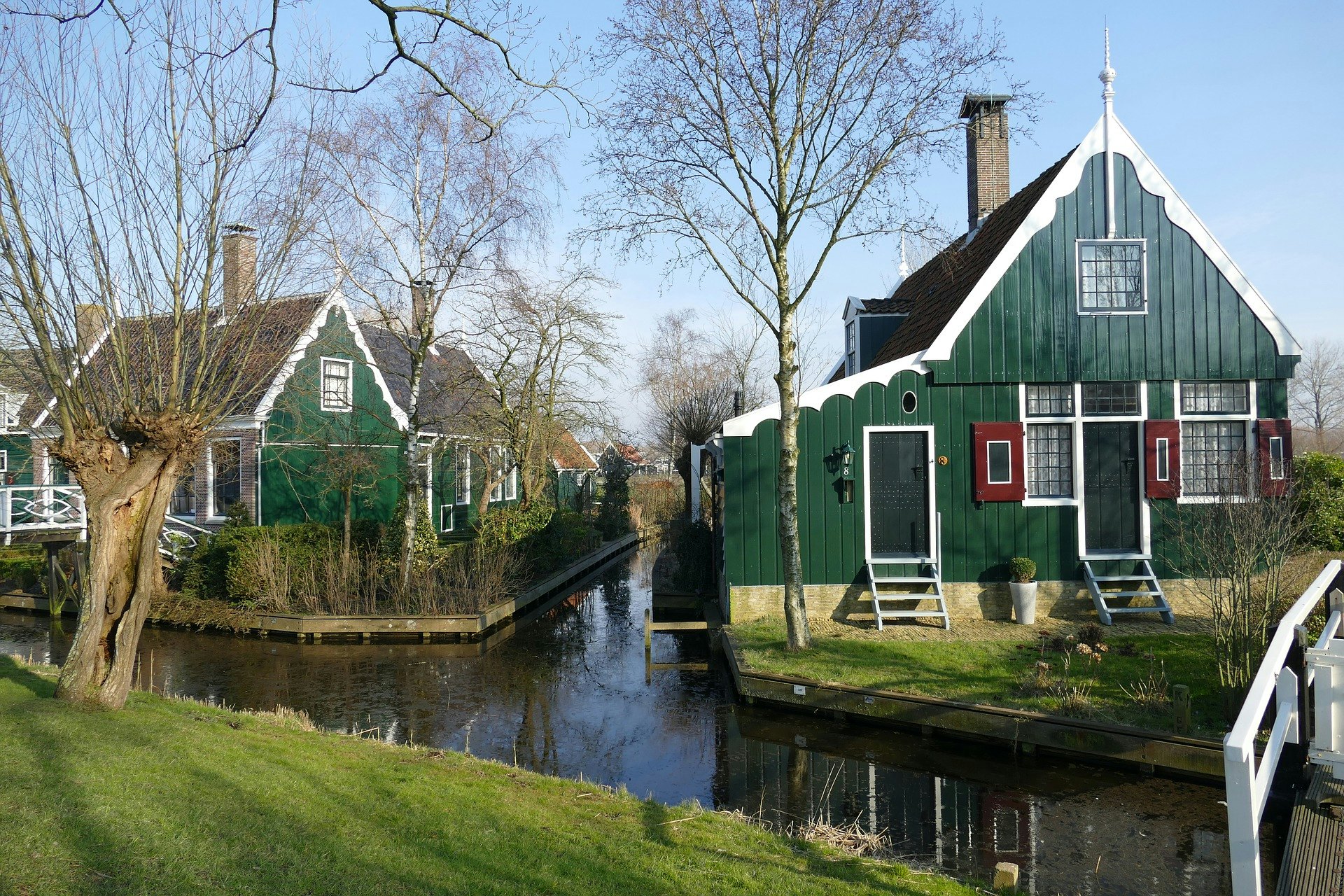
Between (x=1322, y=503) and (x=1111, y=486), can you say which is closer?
(x=1111, y=486)

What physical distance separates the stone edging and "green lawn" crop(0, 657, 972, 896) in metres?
3.60

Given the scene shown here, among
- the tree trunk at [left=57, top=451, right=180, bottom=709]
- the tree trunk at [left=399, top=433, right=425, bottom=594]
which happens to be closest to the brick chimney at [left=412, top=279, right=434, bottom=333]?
the tree trunk at [left=399, top=433, right=425, bottom=594]

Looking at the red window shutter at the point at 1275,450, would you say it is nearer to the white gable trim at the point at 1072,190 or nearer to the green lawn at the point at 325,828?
the white gable trim at the point at 1072,190

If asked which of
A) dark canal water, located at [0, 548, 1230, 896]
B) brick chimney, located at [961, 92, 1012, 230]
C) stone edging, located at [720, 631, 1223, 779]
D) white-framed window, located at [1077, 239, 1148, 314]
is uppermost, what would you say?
brick chimney, located at [961, 92, 1012, 230]

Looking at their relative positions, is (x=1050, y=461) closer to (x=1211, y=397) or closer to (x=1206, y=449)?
(x=1206, y=449)

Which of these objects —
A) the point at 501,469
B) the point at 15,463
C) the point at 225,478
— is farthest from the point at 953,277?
the point at 15,463

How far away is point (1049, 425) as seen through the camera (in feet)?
42.7

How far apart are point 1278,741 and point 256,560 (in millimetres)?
14618

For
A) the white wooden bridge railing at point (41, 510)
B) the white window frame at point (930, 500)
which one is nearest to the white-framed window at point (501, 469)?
the white wooden bridge railing at point (41, 510)

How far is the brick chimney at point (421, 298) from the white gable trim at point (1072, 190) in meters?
7.95

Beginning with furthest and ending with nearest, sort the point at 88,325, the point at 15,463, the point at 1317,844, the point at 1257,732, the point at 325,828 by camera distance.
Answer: the point at 15,463, the point at 88,325, the point at 325,828, the point at 1317,844, the point at 1257,732

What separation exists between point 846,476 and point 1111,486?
3821 millimetres

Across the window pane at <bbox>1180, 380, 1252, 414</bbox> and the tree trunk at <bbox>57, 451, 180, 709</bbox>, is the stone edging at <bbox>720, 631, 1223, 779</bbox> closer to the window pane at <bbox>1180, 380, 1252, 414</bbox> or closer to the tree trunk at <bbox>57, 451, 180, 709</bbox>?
the tree trunk at <bbox>57, 451, 180, 709</bbox>

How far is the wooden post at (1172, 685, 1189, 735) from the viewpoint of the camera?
8078 millimetres
